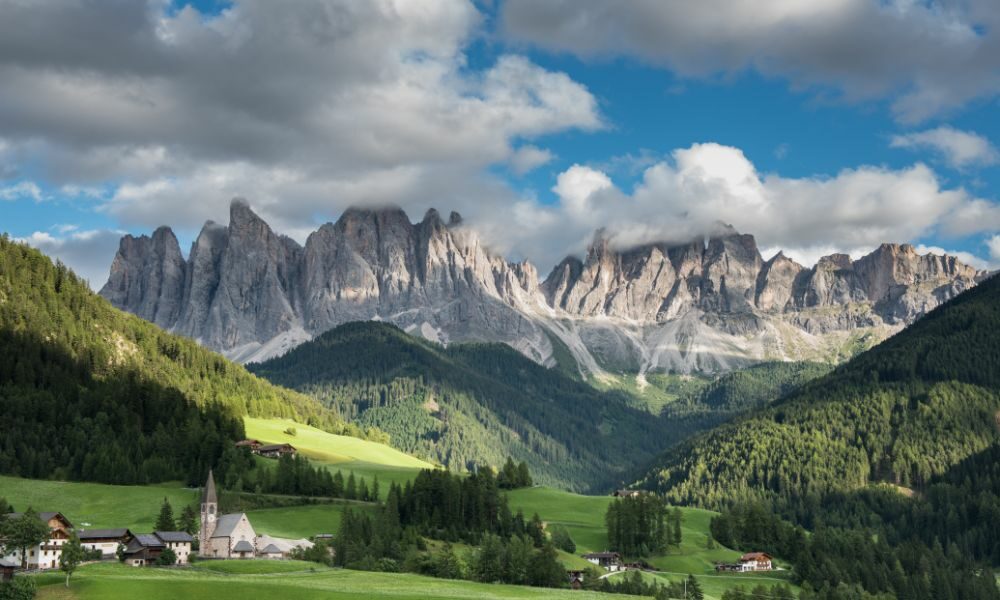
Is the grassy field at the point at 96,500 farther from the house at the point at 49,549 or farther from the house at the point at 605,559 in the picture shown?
the house at the point at 605,559

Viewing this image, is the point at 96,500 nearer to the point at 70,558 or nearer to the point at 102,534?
the point at 102,534

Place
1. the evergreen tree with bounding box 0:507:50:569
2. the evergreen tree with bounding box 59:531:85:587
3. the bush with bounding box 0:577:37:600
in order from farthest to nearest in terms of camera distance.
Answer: the evergreen tree with bounding box 0:507:50:569, the evergreen tree with bounding box 59:531:85:587, the bush with bounding box 0:577:37:600

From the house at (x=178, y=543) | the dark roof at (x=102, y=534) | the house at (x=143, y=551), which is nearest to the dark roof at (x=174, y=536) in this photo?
the house at (x=178, y=543)

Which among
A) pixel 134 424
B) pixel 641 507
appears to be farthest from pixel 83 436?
pixel 641 507

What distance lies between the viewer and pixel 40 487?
507 ft

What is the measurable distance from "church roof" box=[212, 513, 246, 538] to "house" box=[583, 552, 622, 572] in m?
52.2

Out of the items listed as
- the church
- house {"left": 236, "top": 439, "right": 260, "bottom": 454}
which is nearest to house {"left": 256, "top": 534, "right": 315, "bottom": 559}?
the church

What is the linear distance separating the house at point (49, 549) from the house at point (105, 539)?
2.39m

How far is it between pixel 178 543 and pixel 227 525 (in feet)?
27.8

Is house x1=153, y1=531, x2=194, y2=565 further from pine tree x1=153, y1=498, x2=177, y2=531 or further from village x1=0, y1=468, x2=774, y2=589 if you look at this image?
pine tree x1=153, y1=498, x2=177, y2=531

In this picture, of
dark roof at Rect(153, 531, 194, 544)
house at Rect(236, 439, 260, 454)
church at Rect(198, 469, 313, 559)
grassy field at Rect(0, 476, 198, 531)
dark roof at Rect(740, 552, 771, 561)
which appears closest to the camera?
dark roof at Rect(153, 531, 194, 544)

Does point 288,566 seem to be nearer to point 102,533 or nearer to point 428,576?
point 428,576

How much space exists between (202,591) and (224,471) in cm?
9101

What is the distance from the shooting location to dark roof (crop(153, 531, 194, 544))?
117125mm
